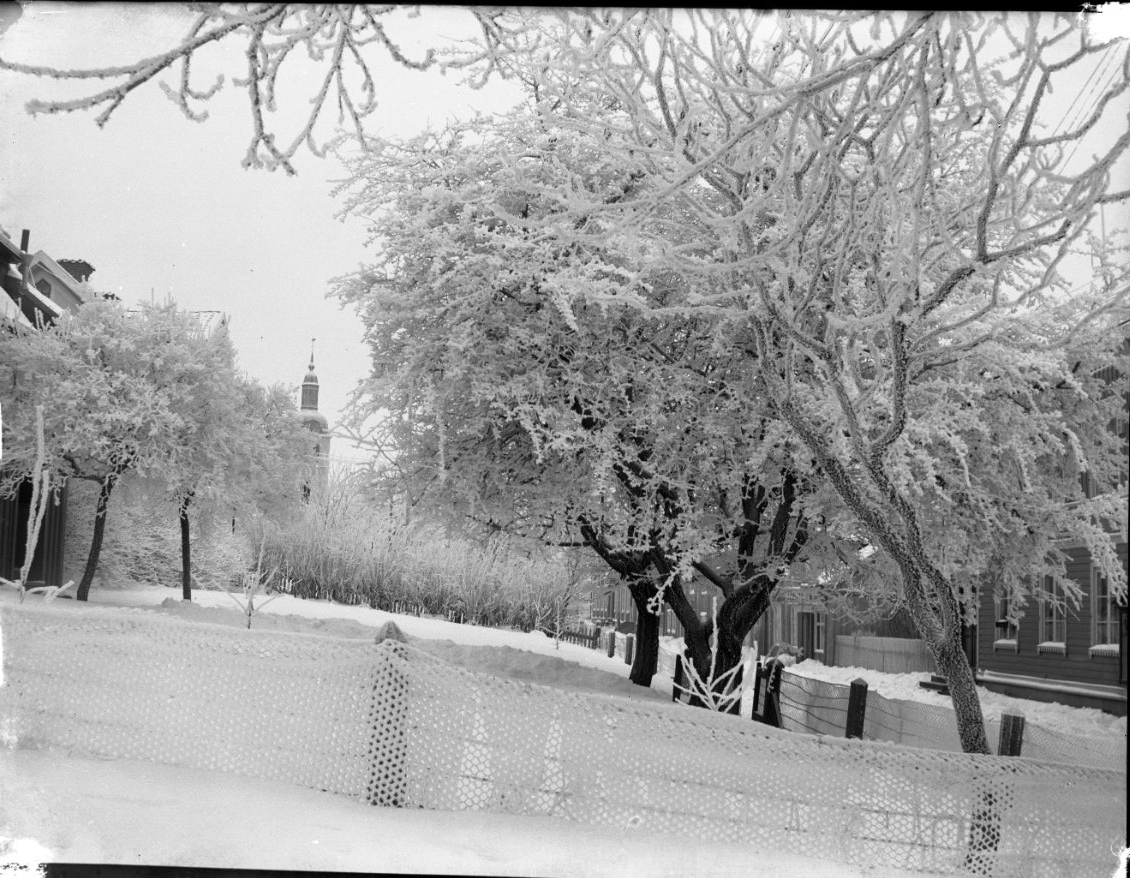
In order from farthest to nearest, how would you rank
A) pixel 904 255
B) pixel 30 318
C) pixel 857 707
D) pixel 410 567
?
pixel 410 567, pixel 857 707, pixel 30 318, pixel 904 255

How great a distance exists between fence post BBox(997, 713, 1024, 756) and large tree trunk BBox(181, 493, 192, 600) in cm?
394

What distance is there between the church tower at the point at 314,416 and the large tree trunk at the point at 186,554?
0.75m

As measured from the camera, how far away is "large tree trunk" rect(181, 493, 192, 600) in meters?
5.26

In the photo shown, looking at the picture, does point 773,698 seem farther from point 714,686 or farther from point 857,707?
point 857,707

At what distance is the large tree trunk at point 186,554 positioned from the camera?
17.3ft

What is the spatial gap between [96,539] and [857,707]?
3.83 metres

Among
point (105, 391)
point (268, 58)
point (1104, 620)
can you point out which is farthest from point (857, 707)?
point (268, 58)

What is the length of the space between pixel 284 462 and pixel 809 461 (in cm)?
301

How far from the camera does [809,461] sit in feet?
16.1

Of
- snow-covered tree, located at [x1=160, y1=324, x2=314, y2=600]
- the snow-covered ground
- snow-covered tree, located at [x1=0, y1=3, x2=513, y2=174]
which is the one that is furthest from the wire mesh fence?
snow-covered tree, located at [x1=160, y1=324, x2=314, y2=600]

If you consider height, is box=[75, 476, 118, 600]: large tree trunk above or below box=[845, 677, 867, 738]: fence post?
above

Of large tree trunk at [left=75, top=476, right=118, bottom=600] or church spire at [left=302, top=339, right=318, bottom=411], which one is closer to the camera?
large tree trunk at [left=75, top=476, right=118, bottom=600]

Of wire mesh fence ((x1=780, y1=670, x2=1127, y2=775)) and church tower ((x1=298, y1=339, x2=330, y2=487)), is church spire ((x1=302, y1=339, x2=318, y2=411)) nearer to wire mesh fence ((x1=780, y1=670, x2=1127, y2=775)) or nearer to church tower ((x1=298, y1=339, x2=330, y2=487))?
church tower ((x1=298, y1=339, x2=330, y2=487))

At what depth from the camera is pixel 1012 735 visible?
11.3 ft
